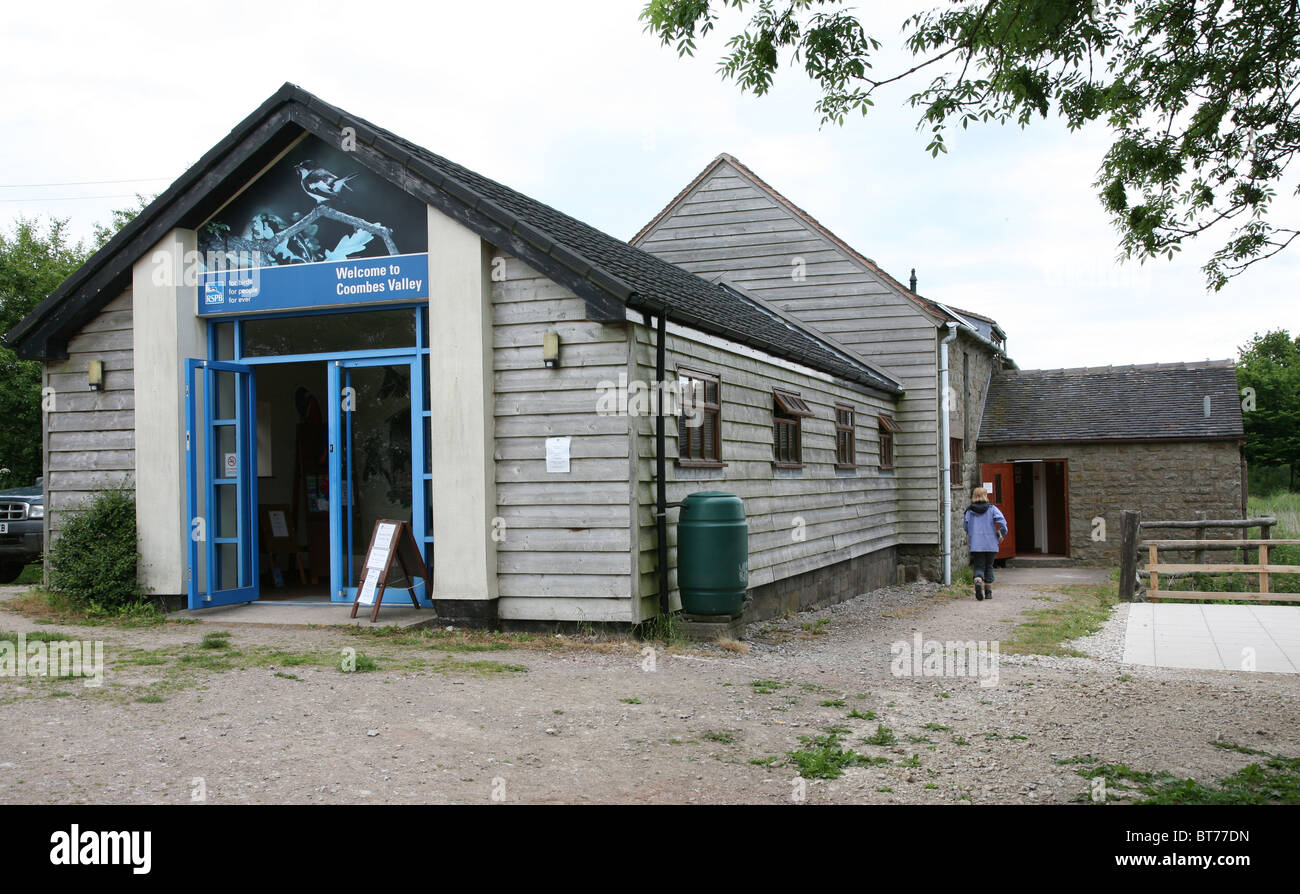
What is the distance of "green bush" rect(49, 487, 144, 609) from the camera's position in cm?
1075

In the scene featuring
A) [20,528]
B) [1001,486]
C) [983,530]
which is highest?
[1001,486]

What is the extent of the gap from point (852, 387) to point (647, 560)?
8.91 m

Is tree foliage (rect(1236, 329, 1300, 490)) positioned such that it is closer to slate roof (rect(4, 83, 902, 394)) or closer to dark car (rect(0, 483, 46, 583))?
slate roof (rect(4, 83, 902, 394))

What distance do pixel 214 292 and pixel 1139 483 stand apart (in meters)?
20.7

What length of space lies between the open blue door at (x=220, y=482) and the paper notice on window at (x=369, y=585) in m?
1.89

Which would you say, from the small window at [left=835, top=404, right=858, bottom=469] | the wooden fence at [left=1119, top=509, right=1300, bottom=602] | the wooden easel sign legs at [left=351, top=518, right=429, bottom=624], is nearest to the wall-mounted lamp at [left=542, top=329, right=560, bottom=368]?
the wooden easel sign legs at [left=351, top=518, right=429, bottom=624]

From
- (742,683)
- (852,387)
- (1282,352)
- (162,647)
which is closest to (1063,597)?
(852,387)

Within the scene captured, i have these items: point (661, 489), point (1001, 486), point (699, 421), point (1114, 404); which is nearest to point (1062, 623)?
point (699, 421)

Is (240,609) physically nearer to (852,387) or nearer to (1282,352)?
(852,387)

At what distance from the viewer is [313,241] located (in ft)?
35.1

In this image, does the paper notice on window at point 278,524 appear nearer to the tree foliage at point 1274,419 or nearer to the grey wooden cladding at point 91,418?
the grey wooden cladding at point 91,418

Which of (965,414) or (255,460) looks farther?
(965,414)

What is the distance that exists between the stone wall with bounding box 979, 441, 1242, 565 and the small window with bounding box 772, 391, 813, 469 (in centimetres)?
1215

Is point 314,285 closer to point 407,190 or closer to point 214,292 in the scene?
point 214,292
